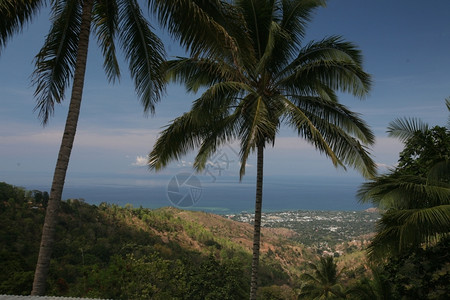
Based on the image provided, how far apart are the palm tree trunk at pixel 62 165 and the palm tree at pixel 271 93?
2400 millimetres

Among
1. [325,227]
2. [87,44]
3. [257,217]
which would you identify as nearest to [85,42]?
[87,44]

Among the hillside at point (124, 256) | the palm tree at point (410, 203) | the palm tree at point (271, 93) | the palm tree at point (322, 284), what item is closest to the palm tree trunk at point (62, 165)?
the palm tree at point (271, 93)

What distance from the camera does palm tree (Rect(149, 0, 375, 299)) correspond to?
24.8ft

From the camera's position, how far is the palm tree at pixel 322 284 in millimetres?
22078

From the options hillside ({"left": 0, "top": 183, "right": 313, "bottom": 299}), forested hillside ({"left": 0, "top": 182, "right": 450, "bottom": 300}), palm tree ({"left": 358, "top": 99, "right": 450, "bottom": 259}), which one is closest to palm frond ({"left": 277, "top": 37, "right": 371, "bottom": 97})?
palm tree ({"left": 358, "top": 99, "right": 450, "bottom": 259})

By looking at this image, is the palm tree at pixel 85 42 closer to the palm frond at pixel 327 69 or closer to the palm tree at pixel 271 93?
the palm tree at pixel 271 93

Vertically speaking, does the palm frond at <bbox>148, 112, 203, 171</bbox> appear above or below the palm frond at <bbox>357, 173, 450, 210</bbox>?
above

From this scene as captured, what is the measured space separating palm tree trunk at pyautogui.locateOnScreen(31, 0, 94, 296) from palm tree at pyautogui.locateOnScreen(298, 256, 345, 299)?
20.3 m

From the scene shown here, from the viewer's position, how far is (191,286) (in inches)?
953

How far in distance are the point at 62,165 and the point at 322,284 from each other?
21881 millimetres

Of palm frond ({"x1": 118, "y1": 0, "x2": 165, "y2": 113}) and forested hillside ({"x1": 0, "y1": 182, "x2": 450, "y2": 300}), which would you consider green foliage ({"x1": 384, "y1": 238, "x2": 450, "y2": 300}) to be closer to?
forested hillside ({"x1": 0, "y1": 182, "x2": 450, "y2": 300})

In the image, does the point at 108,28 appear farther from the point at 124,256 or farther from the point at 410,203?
the point at 124,256

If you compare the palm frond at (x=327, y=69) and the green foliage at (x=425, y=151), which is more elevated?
the palm frond at (x=327, y=69)

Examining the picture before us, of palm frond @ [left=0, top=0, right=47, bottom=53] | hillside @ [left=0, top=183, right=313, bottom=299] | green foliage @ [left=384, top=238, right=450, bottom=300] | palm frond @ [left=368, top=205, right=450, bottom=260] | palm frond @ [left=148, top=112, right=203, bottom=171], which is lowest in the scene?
hillside @ [left=0, top=183, right=313, bottom=299]
